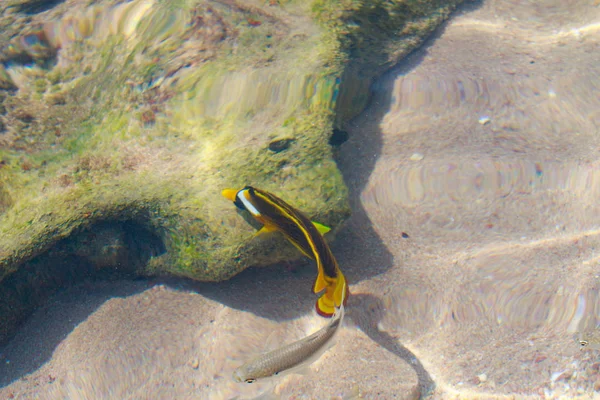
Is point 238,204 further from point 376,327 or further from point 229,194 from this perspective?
point 376,327

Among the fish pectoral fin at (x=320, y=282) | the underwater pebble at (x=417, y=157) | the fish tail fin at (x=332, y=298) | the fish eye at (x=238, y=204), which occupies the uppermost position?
the fish eye at (x=238, y=204)

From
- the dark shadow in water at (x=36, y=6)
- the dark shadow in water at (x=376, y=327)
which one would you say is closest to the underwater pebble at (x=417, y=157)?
the dark shadow in water at (x=376, y=327)

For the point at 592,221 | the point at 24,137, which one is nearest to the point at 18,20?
the point at 24,137

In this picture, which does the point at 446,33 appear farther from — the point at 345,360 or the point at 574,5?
the point at 345,360

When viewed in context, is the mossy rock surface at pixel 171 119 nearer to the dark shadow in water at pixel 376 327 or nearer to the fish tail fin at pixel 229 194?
the fish tail fin at pixel 229 194

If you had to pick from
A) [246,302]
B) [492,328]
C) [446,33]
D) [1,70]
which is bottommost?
[492,328]

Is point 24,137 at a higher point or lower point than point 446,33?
higher
